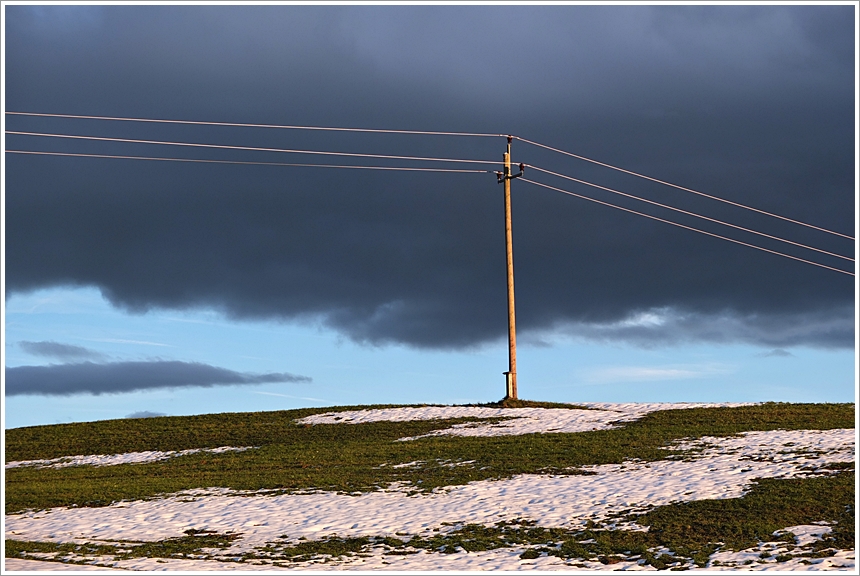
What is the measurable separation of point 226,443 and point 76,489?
10.3 metres

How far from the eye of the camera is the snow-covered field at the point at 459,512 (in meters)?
17.4

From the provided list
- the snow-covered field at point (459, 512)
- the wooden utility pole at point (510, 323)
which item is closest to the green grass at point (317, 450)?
the snow-covered field at point (459, 512)

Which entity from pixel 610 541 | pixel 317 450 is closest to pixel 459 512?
pixel 610 541

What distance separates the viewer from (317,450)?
33344 millimetres

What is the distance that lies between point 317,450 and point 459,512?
42.6 feet

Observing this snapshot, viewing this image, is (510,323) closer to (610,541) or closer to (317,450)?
(317,450)

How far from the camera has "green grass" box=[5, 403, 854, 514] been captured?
2658 cm

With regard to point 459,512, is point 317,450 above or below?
above

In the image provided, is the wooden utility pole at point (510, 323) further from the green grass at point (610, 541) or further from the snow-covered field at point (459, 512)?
the green grass at point (610, 541)

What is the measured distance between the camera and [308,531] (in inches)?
806

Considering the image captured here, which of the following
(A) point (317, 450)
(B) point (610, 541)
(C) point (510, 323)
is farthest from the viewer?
(C) point (510, 323)

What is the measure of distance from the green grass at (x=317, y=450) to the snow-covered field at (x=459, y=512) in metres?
1.43

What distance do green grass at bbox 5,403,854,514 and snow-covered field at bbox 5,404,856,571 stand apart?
1427mm

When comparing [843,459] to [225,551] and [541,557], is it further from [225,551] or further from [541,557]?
[225,551]
